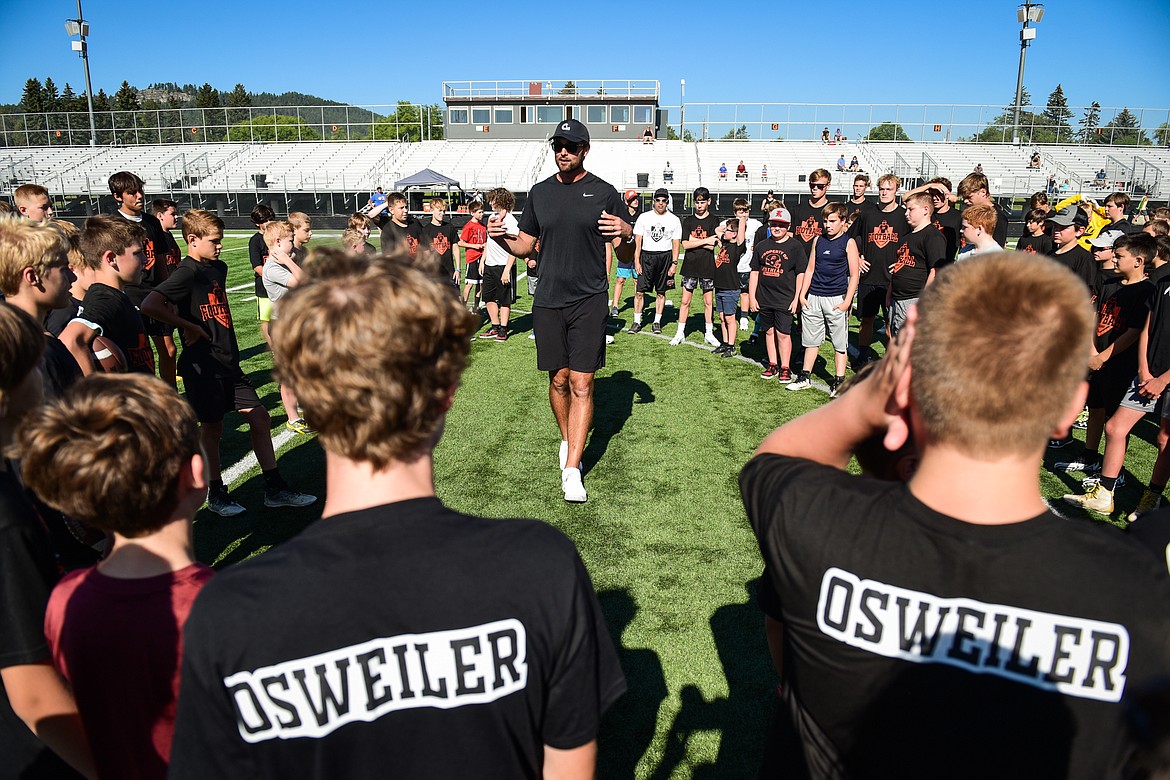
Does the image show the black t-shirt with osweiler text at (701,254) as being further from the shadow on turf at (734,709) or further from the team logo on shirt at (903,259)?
the shadow on turf at (734,709)

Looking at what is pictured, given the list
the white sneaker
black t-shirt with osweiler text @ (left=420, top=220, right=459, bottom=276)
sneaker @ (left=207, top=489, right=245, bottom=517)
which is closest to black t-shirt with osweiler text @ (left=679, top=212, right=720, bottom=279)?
black t-shirt with osweiler text @ (left=420, top=220, right=459, bottom=276)

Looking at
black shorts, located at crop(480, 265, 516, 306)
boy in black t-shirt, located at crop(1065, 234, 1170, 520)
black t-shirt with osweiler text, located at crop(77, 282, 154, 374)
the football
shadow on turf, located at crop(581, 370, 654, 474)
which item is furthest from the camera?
black shorts, located at crop(480, 265, 516, 306)

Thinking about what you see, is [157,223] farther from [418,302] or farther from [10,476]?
[418,302]

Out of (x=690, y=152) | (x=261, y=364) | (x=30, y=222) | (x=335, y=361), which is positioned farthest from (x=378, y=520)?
(x=690, y=152)

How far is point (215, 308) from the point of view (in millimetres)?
5328

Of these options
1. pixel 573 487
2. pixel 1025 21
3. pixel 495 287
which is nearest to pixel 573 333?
pixel 573 487

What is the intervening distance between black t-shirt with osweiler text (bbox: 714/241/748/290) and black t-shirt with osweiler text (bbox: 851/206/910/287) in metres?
1.76

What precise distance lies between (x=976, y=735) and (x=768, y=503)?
0.54m

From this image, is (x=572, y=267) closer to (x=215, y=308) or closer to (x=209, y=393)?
(x=215, y=308)

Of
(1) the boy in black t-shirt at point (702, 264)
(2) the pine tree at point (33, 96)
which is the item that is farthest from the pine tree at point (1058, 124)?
(2) the pine tree at point (33, 96)

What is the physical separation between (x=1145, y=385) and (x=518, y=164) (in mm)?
40300

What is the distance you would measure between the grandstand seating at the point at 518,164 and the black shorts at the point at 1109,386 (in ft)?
105

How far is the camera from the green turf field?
10.7 feet

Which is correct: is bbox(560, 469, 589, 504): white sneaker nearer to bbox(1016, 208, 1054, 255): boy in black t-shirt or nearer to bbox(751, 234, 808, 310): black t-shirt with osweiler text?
bbox(751, 234, 808, 310): black t-shirt with osweiler text
